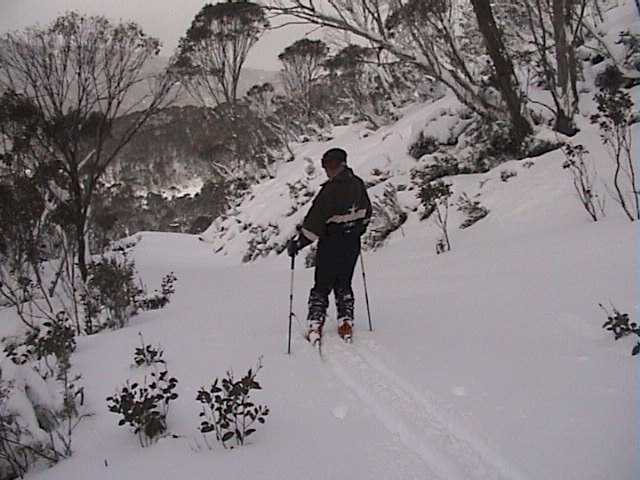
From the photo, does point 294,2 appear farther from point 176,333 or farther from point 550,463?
point 550,463

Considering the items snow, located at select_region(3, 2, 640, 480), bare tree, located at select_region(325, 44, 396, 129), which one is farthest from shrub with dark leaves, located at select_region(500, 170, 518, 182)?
bare tree, located at select_region(325, 44, 396, 129)

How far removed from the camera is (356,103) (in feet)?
71.1

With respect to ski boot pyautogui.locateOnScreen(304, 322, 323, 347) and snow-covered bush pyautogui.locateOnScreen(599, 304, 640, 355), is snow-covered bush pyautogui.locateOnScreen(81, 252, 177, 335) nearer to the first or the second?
ski boot pyautogui.locateOnScreen(304, 322, 323, 347)

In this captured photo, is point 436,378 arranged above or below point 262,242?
below

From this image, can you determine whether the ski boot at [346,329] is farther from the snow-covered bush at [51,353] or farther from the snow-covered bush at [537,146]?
the snow-covered bush at [537,146]

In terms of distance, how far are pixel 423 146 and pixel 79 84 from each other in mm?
7213

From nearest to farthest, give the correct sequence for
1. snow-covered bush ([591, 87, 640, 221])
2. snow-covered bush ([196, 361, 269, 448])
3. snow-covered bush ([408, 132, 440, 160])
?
snow-covered bush ([196, 361, 269, 448]) < snow-covered bush ([591, 87, 640, 221]) < snow-covered bush ([408, 132, 440, 160])

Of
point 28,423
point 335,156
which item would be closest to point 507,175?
point 335,156

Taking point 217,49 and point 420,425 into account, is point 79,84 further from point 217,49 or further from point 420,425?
point 217,49

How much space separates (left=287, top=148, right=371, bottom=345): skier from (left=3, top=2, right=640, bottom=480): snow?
21 centimetres

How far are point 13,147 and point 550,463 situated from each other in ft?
36.0

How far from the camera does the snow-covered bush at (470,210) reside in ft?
24.9

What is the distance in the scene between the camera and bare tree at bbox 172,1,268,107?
27.8 metres

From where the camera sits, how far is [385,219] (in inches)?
371
